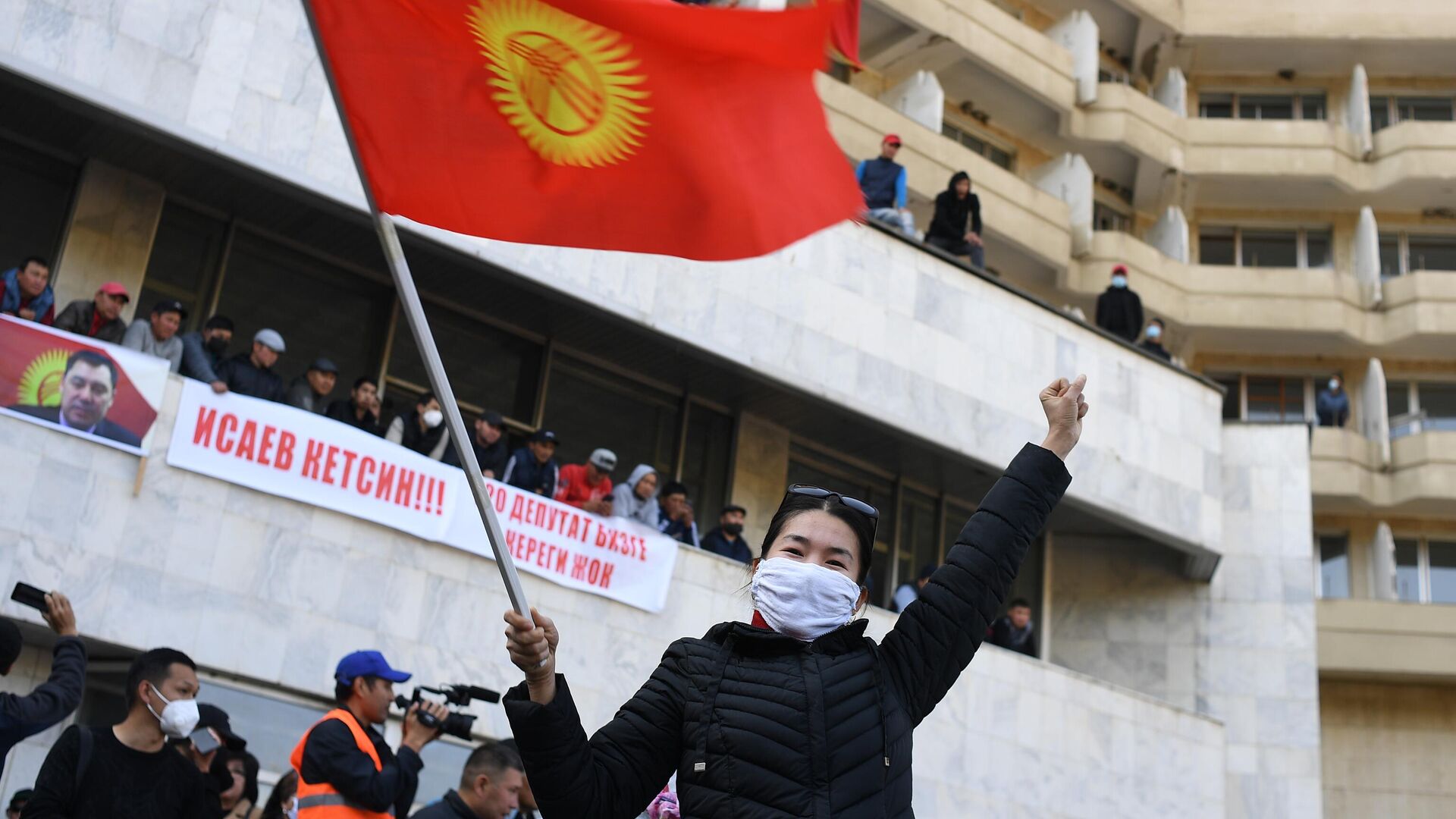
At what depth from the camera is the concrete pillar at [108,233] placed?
13.8m

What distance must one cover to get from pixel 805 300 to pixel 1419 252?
53.3 ft

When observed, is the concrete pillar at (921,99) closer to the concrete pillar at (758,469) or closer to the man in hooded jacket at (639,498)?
the concrete pillar at (758,469)

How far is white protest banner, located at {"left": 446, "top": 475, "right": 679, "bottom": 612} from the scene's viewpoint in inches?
532

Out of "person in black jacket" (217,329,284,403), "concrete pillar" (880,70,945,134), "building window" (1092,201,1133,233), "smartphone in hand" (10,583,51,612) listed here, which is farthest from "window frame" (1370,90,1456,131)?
"smartphone in hand" (10,583,51,612)

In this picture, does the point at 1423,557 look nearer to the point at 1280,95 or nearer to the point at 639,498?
the point at 1280,95

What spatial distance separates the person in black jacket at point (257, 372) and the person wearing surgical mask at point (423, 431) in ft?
3.52

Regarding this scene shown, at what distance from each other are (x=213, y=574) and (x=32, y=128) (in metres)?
4.14

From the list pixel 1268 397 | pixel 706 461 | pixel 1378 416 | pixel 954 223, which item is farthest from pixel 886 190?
pixel 1268 397

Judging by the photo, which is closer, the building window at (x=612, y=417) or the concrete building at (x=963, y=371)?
the concrete building at (x=963, y=371)

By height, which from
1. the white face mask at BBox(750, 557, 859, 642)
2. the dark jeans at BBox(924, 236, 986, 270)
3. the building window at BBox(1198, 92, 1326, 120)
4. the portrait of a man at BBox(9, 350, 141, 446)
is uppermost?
the building window at BBox(1198, 92, 1326, 120)

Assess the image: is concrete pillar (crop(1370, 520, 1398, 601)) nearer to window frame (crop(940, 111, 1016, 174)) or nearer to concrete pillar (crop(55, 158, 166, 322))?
window frame (crop(940, 111, 1016, 174))

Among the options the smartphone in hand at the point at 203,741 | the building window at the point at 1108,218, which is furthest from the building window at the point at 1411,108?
the smartphone in hand at the point at 203,741

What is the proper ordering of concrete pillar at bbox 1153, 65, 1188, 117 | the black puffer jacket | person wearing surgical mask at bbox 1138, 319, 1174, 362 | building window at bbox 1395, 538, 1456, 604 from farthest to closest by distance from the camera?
concrete pillar at bbox 1153, 65, 1188, 117, building window at bbox 1395, 538, 1456, 604, person wearing surgical mask at bbox 1138, 319, 1174, 362, the black puffer jacket

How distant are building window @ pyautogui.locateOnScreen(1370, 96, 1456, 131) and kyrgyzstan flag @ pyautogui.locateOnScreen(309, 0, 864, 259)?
88.9 feet
